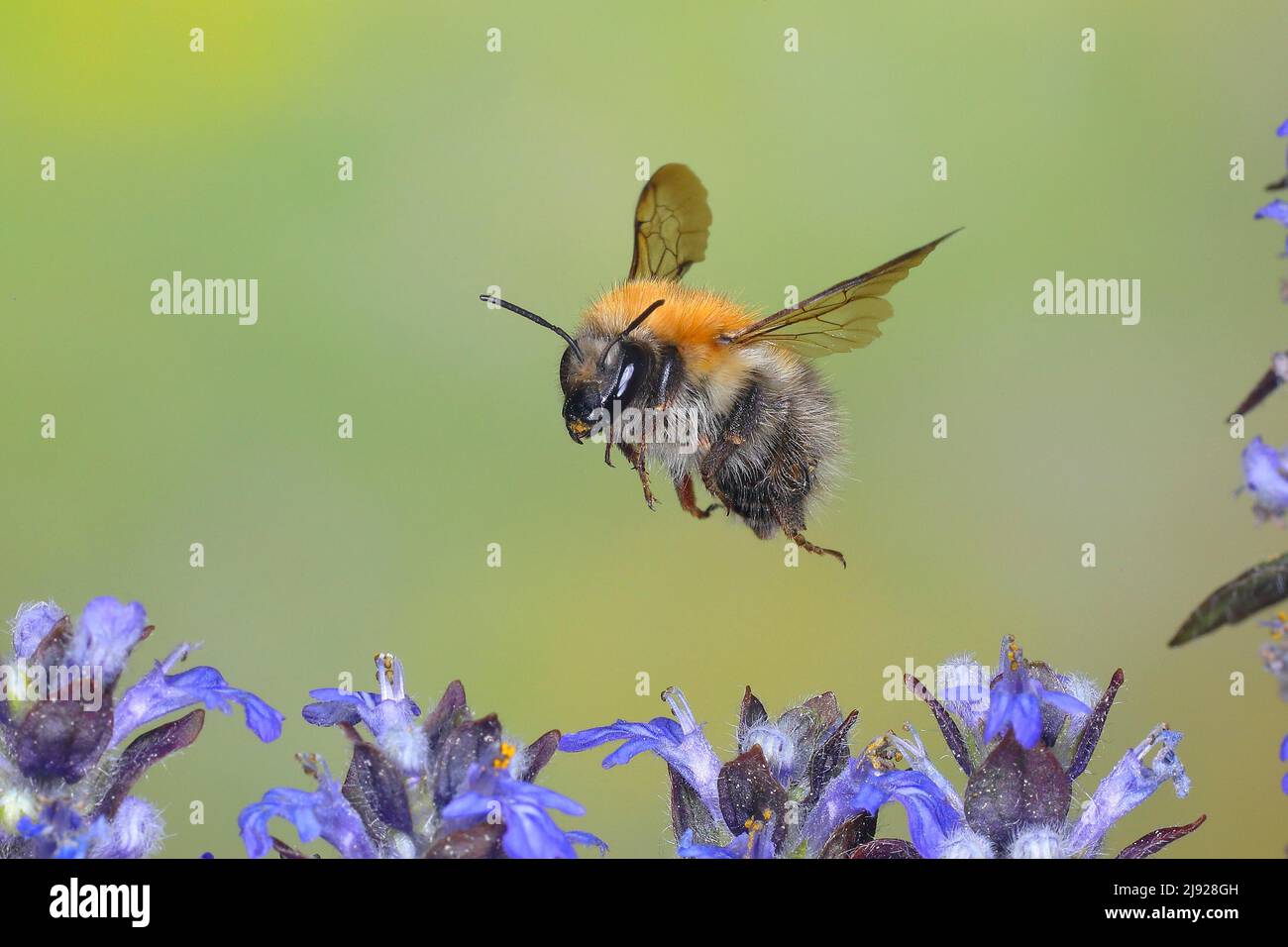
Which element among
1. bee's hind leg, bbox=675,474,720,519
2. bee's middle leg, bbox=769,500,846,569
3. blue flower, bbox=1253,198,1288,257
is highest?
blue flower, bbox=1253,198,1288,257

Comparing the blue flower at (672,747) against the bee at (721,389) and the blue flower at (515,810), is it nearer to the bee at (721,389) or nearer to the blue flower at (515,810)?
the blue flower at (515,810)

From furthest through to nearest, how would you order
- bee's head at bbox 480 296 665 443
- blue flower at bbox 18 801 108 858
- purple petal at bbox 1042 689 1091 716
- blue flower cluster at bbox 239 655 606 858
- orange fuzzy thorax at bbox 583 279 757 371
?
orange fuzzy thorax at bbox 583 279 757 371 < bee's head at bbox 480 296 665 443 < purple petal at bbox 1042 689 1091 716 < blue flower at bbox 18 801 108 858 < blue flower cluster at bbox 239 655 606 858

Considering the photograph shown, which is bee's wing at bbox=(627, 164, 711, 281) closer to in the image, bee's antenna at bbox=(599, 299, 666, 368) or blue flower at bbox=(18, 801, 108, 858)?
bee's antenna at bbox=(599, 299, 666, 368)

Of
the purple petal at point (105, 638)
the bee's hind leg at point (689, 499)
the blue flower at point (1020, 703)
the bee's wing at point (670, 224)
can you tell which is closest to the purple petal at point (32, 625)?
the purple petal at point (105, 638)

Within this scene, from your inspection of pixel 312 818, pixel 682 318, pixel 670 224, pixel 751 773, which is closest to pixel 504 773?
pixel 312 818

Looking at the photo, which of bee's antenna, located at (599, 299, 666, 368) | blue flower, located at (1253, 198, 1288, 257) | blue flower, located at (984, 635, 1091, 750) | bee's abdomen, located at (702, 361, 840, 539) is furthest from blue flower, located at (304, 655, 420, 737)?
blue flower, located at (1253, 198, 1288, 257)

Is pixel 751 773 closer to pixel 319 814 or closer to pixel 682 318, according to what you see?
pixel 319 814

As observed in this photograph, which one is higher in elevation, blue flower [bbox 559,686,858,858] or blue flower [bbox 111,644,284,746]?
blue flower [bbox 111,644,284,746]
